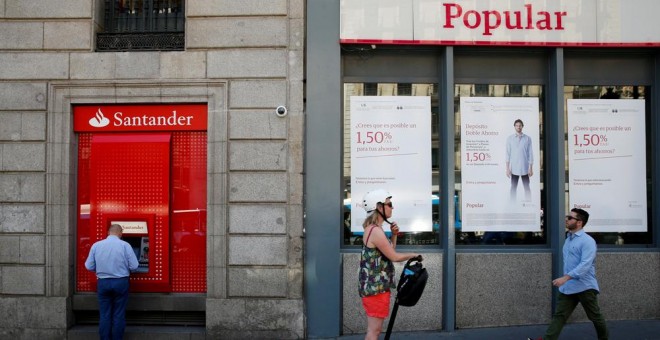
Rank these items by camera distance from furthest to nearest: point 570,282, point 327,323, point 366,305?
point 327,323, point 570,282, point 366,305

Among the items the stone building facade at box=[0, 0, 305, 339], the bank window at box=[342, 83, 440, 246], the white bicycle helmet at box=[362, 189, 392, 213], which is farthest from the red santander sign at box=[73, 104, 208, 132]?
the white bicycle helmet at box=[362, 189, 392, 213]

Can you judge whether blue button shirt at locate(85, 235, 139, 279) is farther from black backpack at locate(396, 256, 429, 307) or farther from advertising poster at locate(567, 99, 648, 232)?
advertising poster at locate(567, 99, 648, 232)

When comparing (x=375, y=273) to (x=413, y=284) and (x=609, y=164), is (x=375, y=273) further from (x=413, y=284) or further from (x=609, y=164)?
(x=609, y=164)

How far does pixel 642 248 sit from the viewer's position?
8.80 meters

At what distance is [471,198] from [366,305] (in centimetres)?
341

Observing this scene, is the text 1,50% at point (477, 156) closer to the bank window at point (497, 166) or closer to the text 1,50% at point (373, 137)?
the bank window at point (497, 166)

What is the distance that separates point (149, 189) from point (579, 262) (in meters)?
5.91

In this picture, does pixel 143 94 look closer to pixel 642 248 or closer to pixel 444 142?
pixel 444 142

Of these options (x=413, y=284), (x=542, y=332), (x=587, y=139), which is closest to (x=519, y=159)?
(x=587, y=139)

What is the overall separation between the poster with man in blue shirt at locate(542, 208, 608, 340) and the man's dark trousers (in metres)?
5.45

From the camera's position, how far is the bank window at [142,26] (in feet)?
28.0

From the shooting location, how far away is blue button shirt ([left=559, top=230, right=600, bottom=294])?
657 centimetres

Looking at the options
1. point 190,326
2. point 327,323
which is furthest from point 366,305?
point 190,326

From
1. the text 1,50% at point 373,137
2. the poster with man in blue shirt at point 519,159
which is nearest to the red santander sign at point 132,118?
the text 1,50% at point 373,137
